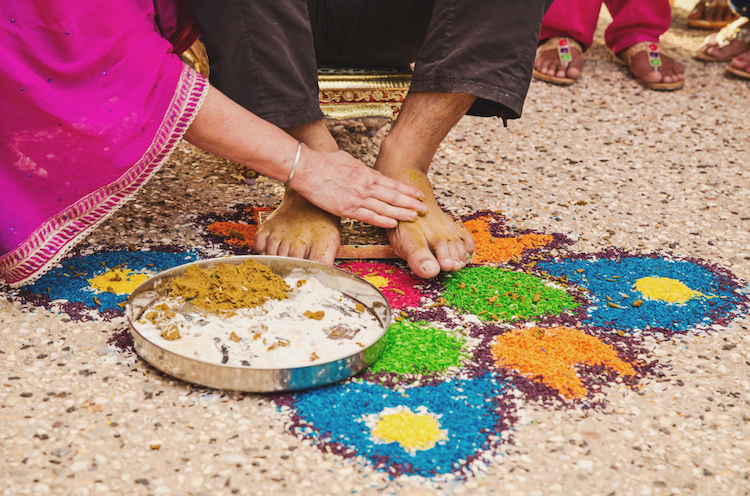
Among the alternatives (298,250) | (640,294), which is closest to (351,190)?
(298,250)

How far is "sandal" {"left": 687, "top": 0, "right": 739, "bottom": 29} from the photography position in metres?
4.33

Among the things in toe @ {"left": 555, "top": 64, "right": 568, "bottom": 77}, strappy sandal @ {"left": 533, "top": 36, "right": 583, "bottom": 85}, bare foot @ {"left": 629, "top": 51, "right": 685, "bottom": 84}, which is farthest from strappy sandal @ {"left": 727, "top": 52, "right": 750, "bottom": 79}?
toe @ {"left": 555, "top": 64, "right": 568, "bottom": 77}

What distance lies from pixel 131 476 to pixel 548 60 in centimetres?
286

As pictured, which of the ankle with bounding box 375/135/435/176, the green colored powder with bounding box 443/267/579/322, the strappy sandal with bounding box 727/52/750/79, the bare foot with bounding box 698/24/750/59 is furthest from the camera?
the bare foot with bounding box 698/24/750/59

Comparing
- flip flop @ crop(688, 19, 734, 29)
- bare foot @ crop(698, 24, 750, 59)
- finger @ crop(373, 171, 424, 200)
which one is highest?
flip flop @ crop(688, 19, 734, 29)

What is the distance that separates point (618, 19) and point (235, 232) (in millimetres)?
2546

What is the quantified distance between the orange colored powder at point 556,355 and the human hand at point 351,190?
398 millimetres

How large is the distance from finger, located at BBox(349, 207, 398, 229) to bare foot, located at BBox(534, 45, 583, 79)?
1.98m

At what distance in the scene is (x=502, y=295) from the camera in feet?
5.07

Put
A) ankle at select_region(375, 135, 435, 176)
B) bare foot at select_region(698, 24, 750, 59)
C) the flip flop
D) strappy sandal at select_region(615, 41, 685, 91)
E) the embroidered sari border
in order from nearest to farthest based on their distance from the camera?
1. the embroidered sari border
2. ankle at select_region(375, 135, 435, 176)
3. strappy sandal at select_region(615, 41, 685, 91)
4. bare foot at select_region(698, 24, 750, 59)
5. the flip flop

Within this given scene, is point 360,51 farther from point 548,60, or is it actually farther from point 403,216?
point 548,60

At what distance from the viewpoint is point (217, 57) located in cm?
153

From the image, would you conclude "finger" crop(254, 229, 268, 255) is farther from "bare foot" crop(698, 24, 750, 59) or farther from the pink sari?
"bare foot" crop(698, 24, 750, 59)

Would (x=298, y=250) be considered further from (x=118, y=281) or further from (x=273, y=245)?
(x=118, y=281)
